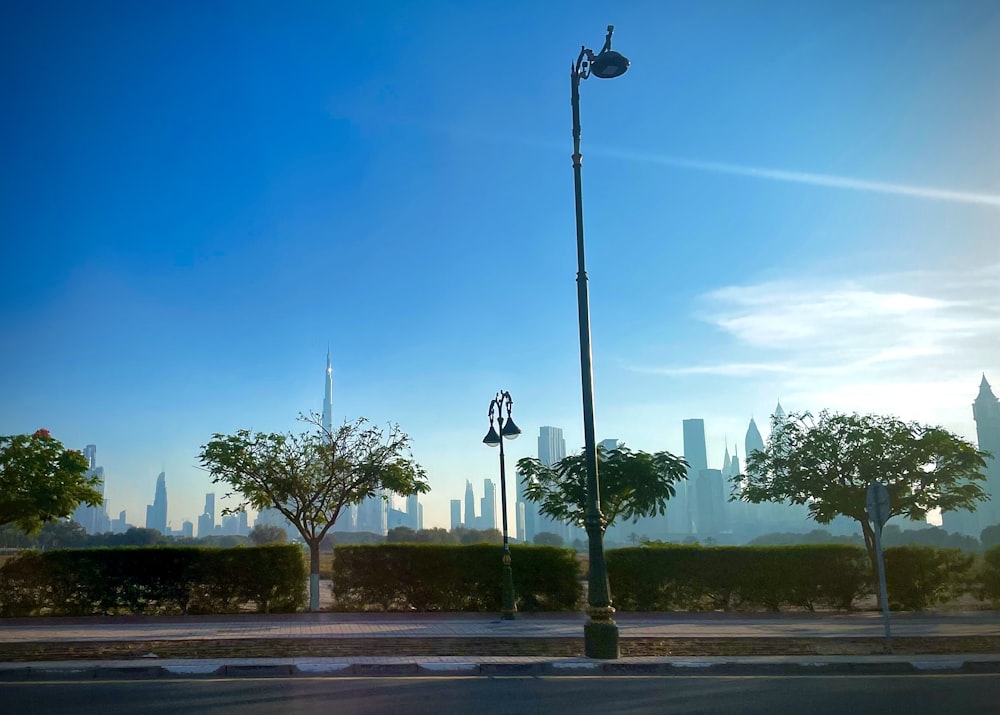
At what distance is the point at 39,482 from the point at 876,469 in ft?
88.4

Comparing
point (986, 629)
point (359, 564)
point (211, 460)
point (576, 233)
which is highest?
point (576, 233)

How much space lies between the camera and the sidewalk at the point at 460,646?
12.4 meters

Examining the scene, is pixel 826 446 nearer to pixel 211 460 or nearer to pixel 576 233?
pixel 576 233

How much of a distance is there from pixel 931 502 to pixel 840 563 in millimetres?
5463

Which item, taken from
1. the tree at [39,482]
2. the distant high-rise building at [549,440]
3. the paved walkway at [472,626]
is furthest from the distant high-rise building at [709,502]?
the tree at [39,482]

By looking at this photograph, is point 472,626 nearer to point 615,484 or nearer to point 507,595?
point 507,595

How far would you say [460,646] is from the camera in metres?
15.2

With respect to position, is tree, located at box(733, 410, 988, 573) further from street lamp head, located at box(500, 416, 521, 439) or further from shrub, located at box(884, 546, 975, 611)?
street lamp head, located at box(500, 416, 521, 439)

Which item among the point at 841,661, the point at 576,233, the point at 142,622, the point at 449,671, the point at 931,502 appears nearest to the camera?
the point at 449,671

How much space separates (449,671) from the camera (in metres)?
12.2

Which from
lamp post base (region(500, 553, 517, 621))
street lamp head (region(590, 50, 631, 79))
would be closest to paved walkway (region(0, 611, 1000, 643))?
lamp post base (region(500, 553, 517, 621))

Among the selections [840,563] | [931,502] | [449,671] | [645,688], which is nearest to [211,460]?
[449,671]

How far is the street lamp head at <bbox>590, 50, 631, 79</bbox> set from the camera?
14141 millimetres

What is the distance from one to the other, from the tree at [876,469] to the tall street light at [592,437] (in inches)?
675
